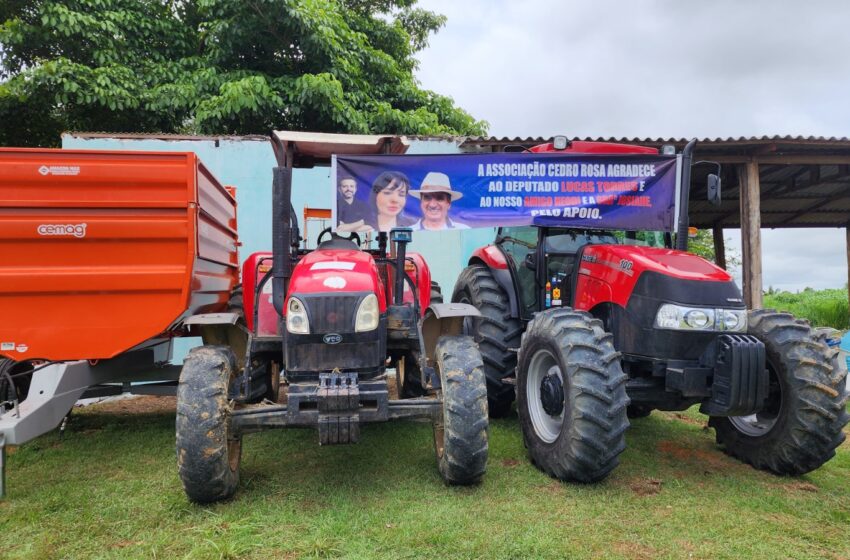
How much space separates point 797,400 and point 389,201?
320 cm

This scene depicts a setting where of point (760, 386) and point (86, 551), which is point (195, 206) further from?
point (760, 386)

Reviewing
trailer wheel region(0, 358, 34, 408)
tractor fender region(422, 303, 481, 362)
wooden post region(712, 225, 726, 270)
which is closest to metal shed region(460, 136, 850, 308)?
wooden post region(712, 225, 726, 270)

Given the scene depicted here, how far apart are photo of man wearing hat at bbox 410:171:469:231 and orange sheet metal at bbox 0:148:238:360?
1.75 metres

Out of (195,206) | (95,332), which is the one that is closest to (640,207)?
(195,206)

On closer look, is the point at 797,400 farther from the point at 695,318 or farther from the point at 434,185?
the point at 434,185

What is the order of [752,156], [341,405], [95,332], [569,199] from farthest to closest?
[752,156]
[569,199]
[95,332]
[341,405]

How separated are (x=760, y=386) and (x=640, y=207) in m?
1.84

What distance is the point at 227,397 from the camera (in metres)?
3.39

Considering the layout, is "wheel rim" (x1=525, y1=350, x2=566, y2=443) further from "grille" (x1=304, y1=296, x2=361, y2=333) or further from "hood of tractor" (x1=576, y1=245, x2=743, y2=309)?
"grille" (x1=304, y1=296, x2=361, y2=333)

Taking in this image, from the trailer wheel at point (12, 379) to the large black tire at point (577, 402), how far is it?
3566mm

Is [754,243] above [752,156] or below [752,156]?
below

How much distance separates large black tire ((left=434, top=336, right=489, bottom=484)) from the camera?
132 inches

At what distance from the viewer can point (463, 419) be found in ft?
11.0

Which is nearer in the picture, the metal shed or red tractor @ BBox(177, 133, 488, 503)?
red tractor @ BBox(177, 133, 488, 503)
